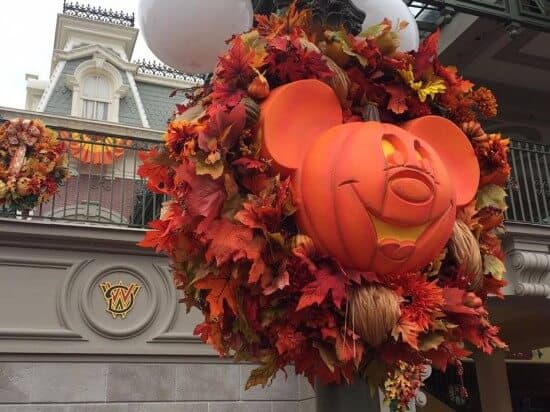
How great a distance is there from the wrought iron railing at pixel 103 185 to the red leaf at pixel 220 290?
15.0 feet

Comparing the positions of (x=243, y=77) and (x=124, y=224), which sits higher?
(x=124, y=224)

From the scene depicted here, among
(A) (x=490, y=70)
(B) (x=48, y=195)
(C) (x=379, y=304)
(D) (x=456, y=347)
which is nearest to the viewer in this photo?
(C) (x=379, y=304)

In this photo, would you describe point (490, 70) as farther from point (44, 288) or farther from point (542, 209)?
point (44, 288)

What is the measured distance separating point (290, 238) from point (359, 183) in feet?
0.70

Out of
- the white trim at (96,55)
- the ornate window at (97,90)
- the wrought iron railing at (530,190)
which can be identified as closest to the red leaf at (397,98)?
the wrought iron railing at (530,190)

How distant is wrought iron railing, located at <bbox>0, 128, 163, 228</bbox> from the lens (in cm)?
605

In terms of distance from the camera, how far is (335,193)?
55.7 inches

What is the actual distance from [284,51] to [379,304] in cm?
71

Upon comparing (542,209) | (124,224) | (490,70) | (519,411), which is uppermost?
(490,70)

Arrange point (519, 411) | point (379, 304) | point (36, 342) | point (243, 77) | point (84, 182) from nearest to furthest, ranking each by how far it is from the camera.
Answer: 1. point (379, 304)
2. point (243, 77)
3. point (36, 342)
4. point (84, 182)
5. point (519, 411)

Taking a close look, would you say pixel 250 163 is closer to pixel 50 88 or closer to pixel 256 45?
pixel 256 45

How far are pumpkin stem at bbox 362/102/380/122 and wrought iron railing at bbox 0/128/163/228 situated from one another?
445 cm

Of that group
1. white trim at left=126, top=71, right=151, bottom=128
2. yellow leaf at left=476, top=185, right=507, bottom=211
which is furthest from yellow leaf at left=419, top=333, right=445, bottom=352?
white trim at left=126, top=71, right=151, bottom=128

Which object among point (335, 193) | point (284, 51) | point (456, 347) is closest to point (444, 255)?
point (456, 347)
